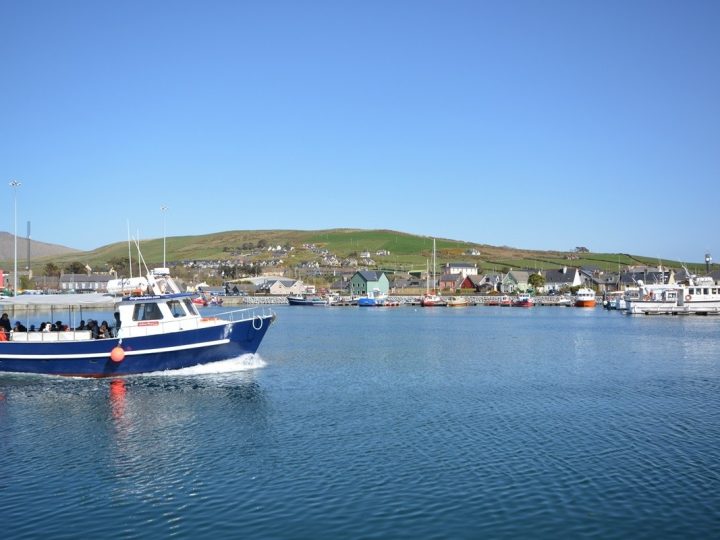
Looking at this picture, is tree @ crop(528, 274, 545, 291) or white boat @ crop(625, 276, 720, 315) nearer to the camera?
white boat @ crop(625, 276, 720, 315)

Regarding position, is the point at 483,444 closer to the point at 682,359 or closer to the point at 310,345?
the point at 682,359

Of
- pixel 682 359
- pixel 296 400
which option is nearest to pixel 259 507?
pixel 296 400

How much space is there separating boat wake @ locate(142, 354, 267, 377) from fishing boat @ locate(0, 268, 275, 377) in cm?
28

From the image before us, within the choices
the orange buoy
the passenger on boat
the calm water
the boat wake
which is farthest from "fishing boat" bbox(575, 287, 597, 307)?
the orange buoy

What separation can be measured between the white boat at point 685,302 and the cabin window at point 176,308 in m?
83.5

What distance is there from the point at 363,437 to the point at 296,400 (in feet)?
25.2

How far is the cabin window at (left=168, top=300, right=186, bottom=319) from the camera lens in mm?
37422

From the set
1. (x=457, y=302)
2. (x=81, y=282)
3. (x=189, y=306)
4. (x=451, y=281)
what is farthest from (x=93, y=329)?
(x=451, y=281)

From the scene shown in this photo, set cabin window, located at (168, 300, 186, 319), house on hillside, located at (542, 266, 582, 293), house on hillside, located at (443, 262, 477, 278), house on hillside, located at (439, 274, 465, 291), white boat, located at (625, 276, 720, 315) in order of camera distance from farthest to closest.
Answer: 1. house on hillside, located at (443, 262, 477, 278)
2. house on hillside, located at (439, 274, 465, 291)
3. house on hillside, located at (542, 266, 582, 293)
4. white boat, located at (625, 276, 720, 315)
5. cabin window, located at (168, 300, 186, 319)

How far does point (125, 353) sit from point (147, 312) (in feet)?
8.03

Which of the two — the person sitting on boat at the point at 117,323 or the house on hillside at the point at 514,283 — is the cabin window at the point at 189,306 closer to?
the person sitting on boat at the point at 117,323

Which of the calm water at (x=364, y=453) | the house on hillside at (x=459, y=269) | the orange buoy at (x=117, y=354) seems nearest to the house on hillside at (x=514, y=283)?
the house on hillside at (x=459, y=269)

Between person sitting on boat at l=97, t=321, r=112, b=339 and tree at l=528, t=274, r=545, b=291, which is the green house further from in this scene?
person sitting on boat at l=97, t=321, r=112, b=339

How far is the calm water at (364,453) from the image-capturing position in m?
16.1
